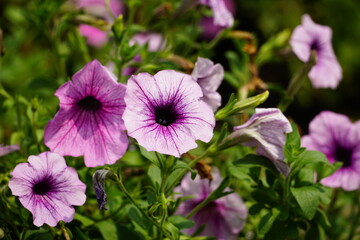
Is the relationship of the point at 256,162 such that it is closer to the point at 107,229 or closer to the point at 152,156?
the point at 152,156

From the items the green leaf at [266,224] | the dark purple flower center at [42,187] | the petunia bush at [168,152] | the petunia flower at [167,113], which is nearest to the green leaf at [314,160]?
the petunia bush at [168,152]

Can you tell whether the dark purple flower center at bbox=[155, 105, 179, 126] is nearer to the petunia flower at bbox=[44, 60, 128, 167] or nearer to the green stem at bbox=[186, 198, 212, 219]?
the petunia flower at bbox=[44, 60, 128, 167]

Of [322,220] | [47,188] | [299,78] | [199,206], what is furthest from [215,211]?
[47,188]

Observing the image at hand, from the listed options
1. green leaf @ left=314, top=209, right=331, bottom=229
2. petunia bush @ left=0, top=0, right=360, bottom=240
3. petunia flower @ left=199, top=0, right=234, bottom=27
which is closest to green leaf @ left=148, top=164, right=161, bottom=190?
petunia bush @ left=0, top=0, right=360, bottom=240

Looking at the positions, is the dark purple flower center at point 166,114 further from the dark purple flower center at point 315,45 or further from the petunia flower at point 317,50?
the dark purple flower center at point 315,45

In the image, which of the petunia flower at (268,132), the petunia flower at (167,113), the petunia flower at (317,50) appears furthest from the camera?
the petunia flower at (317,50)

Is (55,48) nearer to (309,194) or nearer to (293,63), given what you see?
(309,194)
